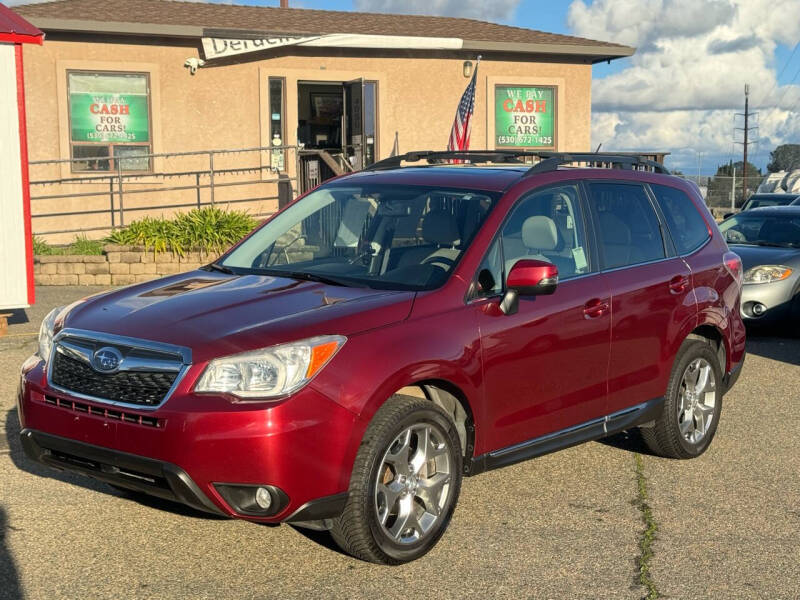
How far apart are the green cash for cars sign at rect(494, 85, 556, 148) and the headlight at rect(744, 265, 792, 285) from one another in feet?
35.6

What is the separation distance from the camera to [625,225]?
6609mm

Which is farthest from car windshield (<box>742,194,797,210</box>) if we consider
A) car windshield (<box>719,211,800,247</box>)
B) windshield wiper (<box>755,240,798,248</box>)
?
windshield wiper (<box>755,240,798,248</box>)

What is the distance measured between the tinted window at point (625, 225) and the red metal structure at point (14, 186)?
7251mm

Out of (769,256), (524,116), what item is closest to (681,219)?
(769,256)

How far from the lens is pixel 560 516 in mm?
5770

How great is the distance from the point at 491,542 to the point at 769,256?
808 centimetres

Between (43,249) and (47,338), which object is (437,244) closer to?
(47,338)

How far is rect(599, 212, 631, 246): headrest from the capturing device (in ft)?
21.0

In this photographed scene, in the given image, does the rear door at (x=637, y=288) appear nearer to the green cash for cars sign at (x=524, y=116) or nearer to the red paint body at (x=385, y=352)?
the red paint body at (x=385, y=352)

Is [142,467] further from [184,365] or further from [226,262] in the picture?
[226,262]

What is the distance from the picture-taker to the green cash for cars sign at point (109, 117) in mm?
18766

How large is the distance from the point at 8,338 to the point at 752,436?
7553 millimetres

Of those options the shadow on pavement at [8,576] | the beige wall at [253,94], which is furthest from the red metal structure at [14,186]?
the beige wall at [253,94]

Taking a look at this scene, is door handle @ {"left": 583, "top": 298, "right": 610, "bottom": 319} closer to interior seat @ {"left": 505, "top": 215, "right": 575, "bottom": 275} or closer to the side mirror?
interior seat @ {"left": 505, "top": 215, "right": 575, "bottom": 275}
